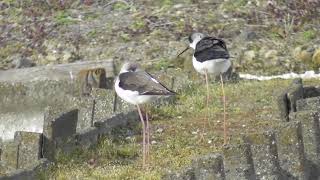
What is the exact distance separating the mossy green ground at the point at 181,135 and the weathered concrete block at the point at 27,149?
0.27 meters

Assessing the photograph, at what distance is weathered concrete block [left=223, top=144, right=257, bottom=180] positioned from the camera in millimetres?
8008

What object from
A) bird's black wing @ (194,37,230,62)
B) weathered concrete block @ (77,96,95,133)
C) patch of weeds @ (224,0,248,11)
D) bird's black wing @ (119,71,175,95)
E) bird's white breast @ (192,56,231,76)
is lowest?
patch of weeds @ (224,0,248,11)

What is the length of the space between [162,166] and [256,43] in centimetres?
984

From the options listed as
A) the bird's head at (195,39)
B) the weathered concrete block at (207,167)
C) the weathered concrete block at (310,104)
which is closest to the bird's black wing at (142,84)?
the weathered concrete block at (310,104)

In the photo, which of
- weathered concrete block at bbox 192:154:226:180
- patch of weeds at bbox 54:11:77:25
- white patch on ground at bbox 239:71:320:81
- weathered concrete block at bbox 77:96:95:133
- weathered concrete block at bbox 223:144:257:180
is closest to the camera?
weathered concrete block at bbox 192:154:226:180

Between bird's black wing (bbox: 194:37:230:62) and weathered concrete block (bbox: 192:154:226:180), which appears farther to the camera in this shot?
bird's black wing (bbox: 194:37:230:62)

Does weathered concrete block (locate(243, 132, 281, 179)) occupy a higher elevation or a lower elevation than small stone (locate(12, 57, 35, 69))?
higher

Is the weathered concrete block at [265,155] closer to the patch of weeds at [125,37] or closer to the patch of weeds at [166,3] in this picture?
the patch of weeds at [125,37]

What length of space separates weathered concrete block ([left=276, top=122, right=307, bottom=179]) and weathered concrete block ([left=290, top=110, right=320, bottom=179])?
0.90 ft

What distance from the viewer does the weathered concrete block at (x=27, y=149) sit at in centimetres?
980

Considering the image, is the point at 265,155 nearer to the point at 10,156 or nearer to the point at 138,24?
the point at 10,156

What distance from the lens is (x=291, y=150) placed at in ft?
28.6

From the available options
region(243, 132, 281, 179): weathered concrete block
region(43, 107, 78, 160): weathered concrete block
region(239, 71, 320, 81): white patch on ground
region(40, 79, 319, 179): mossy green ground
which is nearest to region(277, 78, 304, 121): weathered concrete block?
region(40, 79, 319, 179): mossy green ground

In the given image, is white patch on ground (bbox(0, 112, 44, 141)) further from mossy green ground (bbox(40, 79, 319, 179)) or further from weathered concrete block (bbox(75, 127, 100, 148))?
weathered concrete block (bbox(75, 127, 100, 148))
